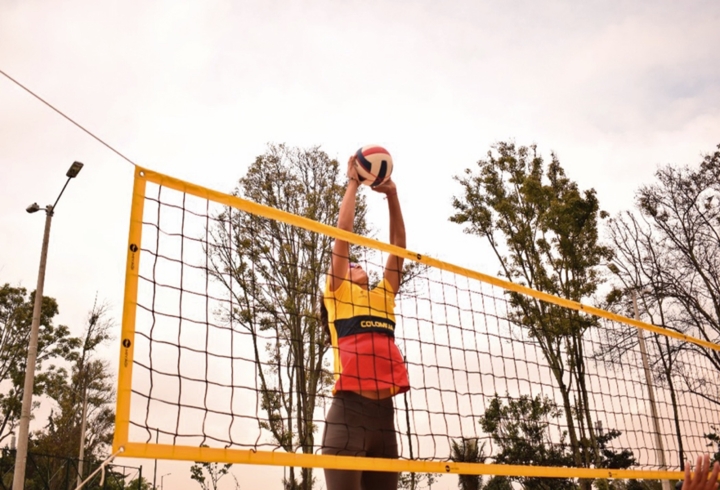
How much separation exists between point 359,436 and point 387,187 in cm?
175

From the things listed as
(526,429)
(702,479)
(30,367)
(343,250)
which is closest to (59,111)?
(343,250)

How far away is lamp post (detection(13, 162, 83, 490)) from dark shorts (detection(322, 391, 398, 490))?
9.42 m

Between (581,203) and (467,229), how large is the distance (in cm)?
319

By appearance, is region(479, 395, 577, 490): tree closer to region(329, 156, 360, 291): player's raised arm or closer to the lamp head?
the lamp head

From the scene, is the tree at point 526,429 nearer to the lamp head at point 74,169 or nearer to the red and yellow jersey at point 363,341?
the lamp head at point 74,169

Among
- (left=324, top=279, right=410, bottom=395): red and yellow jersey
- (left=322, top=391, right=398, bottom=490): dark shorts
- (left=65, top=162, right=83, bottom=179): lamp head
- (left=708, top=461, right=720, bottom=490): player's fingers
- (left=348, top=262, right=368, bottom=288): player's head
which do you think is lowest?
(left=708, top=461, right=720, bottom=490): player's fingers

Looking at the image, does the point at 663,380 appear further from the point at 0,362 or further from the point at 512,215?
the point at 0,362

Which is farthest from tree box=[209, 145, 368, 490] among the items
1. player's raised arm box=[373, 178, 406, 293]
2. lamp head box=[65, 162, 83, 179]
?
player's raised arm box=[373, 178, 406, 293]

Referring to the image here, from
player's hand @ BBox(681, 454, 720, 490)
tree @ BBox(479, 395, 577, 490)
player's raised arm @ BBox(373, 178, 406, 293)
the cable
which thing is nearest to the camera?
player's hand @ BBox(681, 454, 720, 490)

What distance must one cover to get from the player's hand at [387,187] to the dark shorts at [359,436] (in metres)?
1.48

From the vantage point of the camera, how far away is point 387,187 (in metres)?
4.32

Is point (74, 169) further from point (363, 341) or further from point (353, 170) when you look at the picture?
point (363, 341)

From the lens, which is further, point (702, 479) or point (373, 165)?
point (373, 165)

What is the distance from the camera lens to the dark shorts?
3260mm
